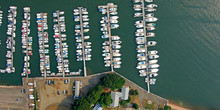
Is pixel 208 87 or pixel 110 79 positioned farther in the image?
pixel 208 87

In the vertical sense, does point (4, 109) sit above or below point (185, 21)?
below

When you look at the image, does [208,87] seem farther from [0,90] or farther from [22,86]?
[0,90]

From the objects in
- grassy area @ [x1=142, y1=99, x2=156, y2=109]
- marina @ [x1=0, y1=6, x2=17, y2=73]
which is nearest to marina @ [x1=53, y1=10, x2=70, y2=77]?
marina @ [x1=0, y1=6, x2=17, y2=73]

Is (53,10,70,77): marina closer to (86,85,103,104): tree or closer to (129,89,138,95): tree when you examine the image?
(86,85,103,104): tree

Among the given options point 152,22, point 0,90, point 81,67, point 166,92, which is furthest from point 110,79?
point 0,90

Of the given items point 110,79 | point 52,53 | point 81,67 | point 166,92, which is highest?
point 52,53

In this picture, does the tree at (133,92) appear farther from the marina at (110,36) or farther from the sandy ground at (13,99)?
the sandy ground at (13,99)
